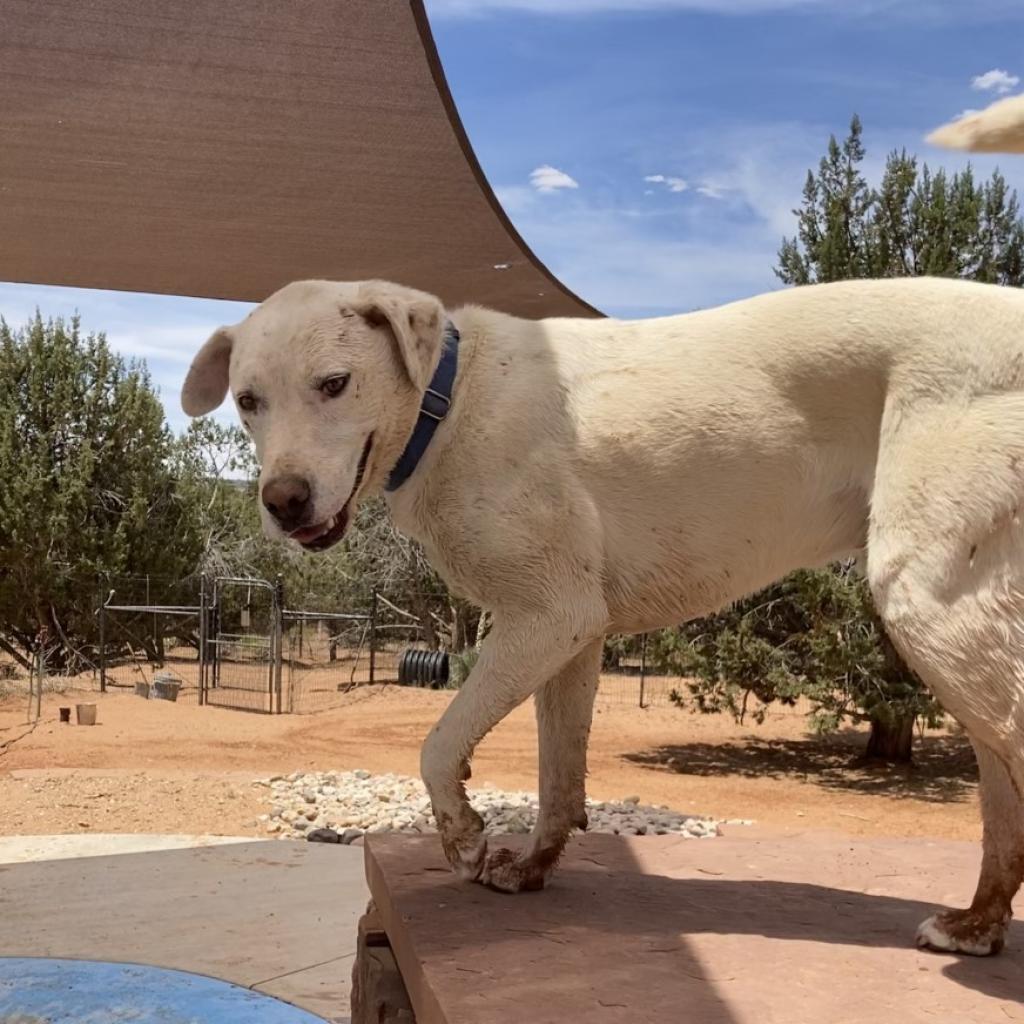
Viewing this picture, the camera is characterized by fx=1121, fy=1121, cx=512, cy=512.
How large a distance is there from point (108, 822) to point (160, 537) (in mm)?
16855

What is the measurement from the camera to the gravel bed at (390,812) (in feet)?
30.0

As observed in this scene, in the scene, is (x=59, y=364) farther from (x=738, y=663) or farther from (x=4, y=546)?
(x=738, y=663)

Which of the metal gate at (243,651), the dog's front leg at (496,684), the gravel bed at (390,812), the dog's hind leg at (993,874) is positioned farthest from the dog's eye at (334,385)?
the metal gate at (243,651)

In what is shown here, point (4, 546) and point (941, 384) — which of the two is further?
point (4, 546)

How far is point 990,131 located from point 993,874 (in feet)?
6.13

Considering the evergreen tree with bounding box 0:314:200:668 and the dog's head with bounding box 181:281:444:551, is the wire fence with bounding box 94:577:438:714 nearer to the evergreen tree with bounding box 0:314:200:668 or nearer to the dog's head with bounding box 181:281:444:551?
the evergreen tree with bounding box 0:314:200:668

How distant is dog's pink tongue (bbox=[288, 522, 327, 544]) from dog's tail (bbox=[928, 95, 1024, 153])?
1.57 meters

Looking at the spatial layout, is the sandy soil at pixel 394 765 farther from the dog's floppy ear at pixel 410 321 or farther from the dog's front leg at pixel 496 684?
the dog's floppy ear at pixel 410 321

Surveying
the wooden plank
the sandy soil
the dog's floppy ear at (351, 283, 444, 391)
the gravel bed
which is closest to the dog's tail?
the dog's floppy ear at (351, 283, 444, 391)

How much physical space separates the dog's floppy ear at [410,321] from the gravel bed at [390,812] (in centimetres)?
594

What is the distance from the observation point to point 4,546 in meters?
24.2

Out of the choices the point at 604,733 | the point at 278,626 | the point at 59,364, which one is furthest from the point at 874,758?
the point at 59,364

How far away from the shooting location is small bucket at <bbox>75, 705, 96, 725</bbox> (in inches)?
621

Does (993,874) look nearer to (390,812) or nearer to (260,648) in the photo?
(390,812)
